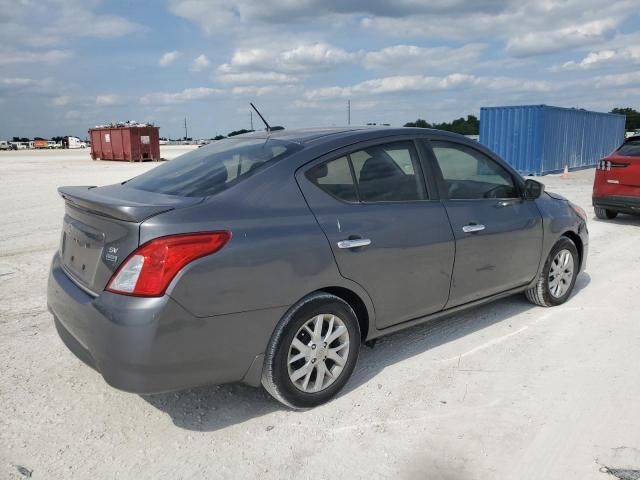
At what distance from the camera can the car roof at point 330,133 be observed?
3462 mm

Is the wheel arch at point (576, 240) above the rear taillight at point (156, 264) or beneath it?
beneath

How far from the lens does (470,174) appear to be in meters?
4.20

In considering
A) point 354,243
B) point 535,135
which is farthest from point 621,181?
point 535,135

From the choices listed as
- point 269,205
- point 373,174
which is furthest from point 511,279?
point 269,205

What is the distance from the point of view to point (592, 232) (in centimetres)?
864

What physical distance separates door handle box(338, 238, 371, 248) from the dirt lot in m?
0.95

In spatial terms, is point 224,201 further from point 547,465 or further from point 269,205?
point 547,465

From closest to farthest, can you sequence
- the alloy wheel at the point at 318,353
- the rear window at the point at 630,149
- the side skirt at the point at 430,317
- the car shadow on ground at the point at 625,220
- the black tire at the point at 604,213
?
1. the alloy wheel at the point at 318,353
2. the side skirt at the point at 430,317
3. the rear window at the point at 630,149
4. the car shadow on ground at the point at 625,220
5. the black tire at the point at 604,213

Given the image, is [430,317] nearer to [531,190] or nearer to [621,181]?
[531,190]

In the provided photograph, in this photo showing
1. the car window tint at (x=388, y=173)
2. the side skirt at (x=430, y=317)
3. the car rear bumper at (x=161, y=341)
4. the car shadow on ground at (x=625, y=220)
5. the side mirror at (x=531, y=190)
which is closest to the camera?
the car rear bumper at (x=161, y=341)

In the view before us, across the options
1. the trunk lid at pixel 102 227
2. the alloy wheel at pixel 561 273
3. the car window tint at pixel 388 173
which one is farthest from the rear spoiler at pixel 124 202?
the alloy wheel at pixel 561 273

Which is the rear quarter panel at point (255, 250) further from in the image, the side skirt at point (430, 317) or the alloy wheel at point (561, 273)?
the alloy wheel at point (561, 273)

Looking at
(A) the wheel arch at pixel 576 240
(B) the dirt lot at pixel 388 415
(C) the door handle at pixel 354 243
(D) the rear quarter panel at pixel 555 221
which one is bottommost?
(B) the dirt lot at pixel 388 415

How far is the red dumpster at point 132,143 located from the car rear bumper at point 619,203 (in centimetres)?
2698
